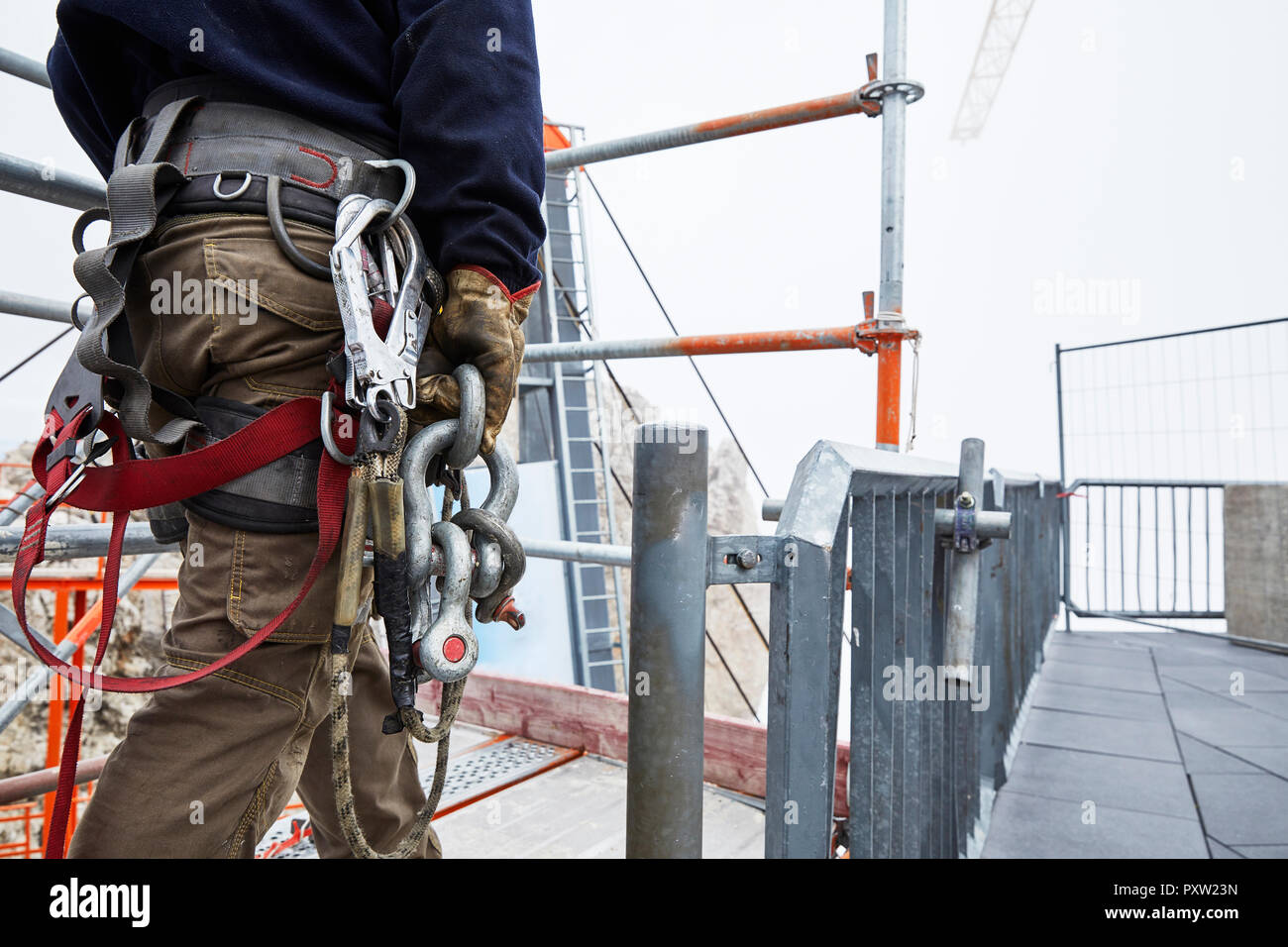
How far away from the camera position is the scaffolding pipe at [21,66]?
2246 millimetres

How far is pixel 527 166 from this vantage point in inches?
59.9

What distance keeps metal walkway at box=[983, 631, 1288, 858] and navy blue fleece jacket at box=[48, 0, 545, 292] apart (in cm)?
247

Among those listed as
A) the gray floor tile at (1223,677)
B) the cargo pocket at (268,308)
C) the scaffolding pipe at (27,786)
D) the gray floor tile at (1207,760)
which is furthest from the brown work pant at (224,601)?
the gray floor tile at (1223,677)

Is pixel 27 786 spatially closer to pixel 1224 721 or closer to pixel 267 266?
pixel 267 266

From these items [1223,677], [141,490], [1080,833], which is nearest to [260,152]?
[141,490]

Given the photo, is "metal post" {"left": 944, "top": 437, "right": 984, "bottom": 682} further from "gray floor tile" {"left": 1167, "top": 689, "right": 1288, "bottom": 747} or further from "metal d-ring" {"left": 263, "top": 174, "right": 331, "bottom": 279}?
"gray floor tile" {"left": 1167, "top": 689, "right": 1288, "bottom": 747}

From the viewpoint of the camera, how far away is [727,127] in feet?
10.1

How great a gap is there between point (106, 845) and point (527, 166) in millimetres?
1376

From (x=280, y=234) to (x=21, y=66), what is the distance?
5.71 ft

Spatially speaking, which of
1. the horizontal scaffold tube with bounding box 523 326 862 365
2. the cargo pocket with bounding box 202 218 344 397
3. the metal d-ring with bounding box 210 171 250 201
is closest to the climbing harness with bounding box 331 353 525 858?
the cargo pocket with bounding box 202 218 344 397

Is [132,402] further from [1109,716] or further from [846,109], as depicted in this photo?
[1109,716]

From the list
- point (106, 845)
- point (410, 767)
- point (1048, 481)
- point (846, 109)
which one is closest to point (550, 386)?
point (1048, 481)

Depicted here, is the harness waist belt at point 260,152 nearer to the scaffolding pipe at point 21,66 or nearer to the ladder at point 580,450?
the scaffolding pipe at point 21,66
